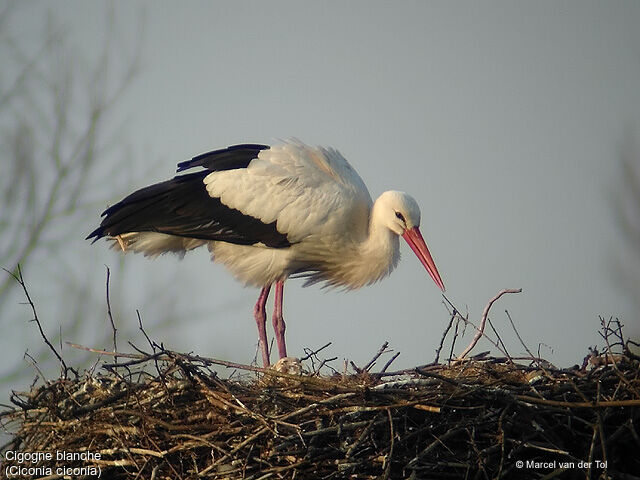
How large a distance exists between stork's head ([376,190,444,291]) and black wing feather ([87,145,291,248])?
0.72 meters

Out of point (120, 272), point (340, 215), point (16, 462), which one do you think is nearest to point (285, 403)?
point (16, 462)

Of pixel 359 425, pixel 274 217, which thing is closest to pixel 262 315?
pixel 274 217

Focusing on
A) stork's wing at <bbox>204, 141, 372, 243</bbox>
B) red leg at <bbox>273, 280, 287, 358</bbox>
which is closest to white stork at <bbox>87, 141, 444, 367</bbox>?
stork's wing at <bbox>204, 141, 372, 243</bbox>

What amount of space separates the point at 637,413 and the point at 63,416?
2583mm

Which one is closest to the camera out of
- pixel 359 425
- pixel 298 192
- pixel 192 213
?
pixel 359 425

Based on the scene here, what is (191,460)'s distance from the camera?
3.80 meters

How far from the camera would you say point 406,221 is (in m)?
5.82

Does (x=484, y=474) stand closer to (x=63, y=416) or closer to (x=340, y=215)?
(x=63, y=416)

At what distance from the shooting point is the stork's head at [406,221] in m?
5.80

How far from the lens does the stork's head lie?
580 centimetres

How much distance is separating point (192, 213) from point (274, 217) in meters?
0.57

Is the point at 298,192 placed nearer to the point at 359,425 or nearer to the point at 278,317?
the point at 278,317

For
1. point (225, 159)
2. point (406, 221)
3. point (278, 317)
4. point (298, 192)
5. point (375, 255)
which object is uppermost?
point (225, 159)

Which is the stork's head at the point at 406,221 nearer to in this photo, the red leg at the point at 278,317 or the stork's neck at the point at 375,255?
the stork's neck at the point at 375,255
